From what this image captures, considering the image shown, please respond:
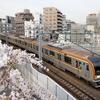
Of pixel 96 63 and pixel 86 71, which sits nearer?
pixel 96 63

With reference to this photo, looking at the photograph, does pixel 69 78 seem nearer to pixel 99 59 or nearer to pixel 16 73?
pixel 99 59

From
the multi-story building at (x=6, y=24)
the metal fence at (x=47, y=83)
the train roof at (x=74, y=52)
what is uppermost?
the multi-story building at (x=6, y=24)

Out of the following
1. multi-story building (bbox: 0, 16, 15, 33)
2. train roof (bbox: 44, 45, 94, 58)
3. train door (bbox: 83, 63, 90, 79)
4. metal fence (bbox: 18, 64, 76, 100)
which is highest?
multi-story building (bbox: 0, 16, 15, 33)

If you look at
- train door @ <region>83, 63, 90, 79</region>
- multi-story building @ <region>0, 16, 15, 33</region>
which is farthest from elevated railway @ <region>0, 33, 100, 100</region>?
multi-story building @ <region>0, 16, 15, 33</region>

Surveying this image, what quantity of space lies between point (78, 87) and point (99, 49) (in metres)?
20.7

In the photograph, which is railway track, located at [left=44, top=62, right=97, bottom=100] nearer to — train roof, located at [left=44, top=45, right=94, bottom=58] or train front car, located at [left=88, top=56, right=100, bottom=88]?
train front car, located at [left=88, top=56, right=100, bottom=88]

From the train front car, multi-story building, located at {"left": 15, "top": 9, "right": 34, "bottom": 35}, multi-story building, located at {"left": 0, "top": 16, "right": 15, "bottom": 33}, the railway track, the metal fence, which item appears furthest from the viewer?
multi-story building, located at {"left": 15, "top": 9, "right": 34, "bottom": 35}

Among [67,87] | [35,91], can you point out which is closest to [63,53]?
[67,87]

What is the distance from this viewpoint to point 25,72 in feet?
47.3

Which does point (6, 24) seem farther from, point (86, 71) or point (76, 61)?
point (86, 71)

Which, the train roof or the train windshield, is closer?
the train windshield

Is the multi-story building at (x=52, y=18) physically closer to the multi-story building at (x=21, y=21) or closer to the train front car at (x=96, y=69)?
the multi-story building at (x=21, y=21)

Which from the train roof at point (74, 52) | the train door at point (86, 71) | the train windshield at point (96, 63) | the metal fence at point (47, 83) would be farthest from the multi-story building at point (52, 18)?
the metal fence at point (47, 83)

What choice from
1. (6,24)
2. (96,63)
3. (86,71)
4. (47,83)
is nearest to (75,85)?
(86,71)
